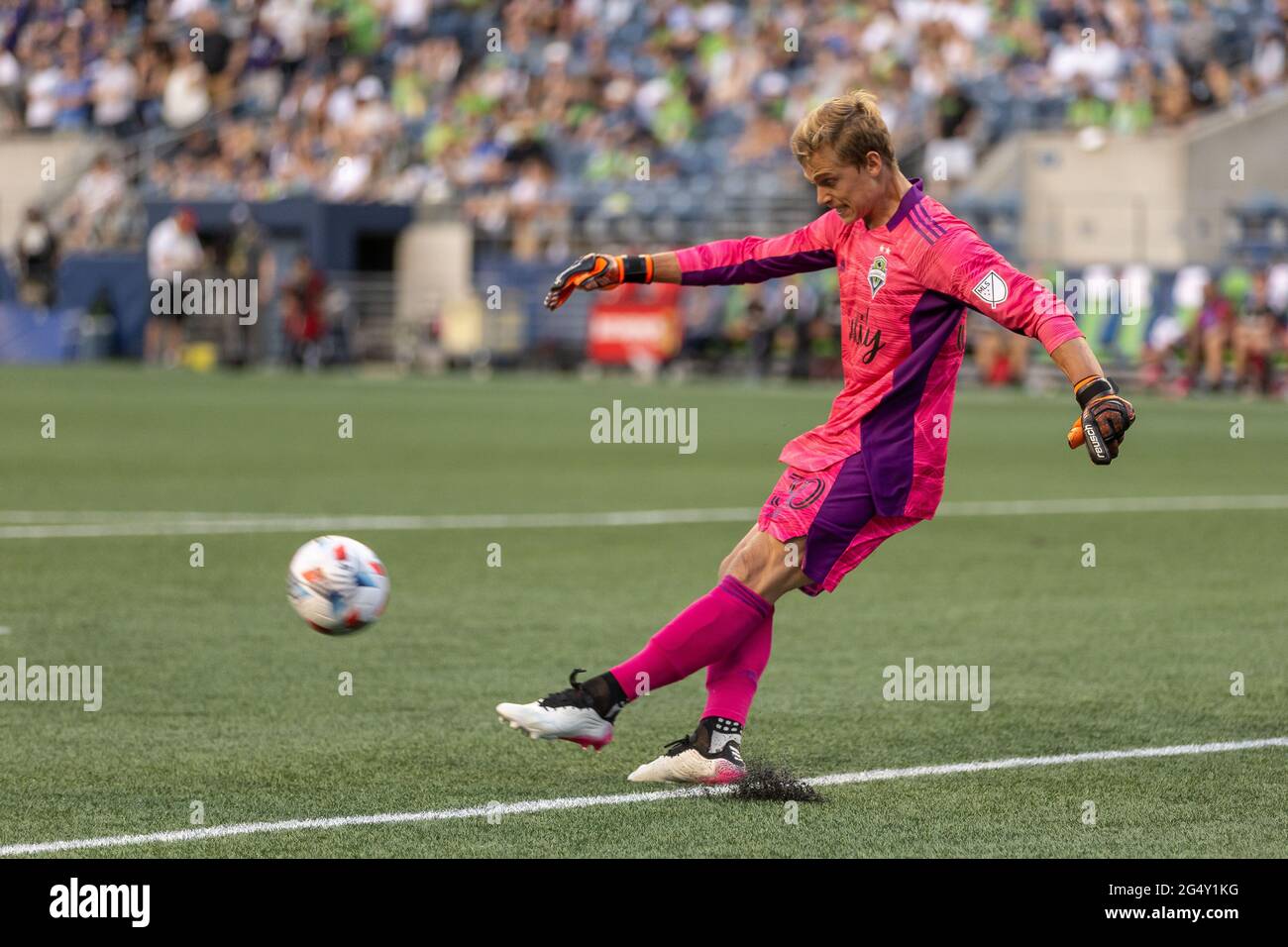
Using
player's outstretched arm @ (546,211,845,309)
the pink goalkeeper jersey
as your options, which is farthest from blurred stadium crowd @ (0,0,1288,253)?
the pink goalkeeper jersey

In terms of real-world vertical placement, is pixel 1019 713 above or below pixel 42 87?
below

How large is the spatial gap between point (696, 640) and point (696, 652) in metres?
0.04

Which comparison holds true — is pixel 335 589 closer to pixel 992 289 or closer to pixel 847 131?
pixel 847 131

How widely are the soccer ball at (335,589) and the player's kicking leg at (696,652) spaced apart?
1.11 m

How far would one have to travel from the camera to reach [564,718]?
19.8 feet

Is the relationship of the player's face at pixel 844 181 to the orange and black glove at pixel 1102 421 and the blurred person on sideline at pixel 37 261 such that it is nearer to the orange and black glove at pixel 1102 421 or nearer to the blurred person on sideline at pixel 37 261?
the orange and black glove at pixel 1102 421

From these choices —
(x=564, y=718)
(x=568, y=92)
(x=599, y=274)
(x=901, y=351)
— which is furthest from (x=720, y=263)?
(x=568, y=92)

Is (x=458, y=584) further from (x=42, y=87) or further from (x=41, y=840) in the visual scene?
(x=42, y=87)

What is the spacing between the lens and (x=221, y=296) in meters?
34.2

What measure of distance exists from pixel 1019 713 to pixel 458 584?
412 cm

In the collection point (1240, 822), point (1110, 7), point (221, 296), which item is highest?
point (1110, 7)

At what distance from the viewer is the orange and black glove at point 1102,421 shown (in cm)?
541

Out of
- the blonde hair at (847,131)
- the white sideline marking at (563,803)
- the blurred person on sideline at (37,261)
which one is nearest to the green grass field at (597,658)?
the white sideline marking at (563,803)
